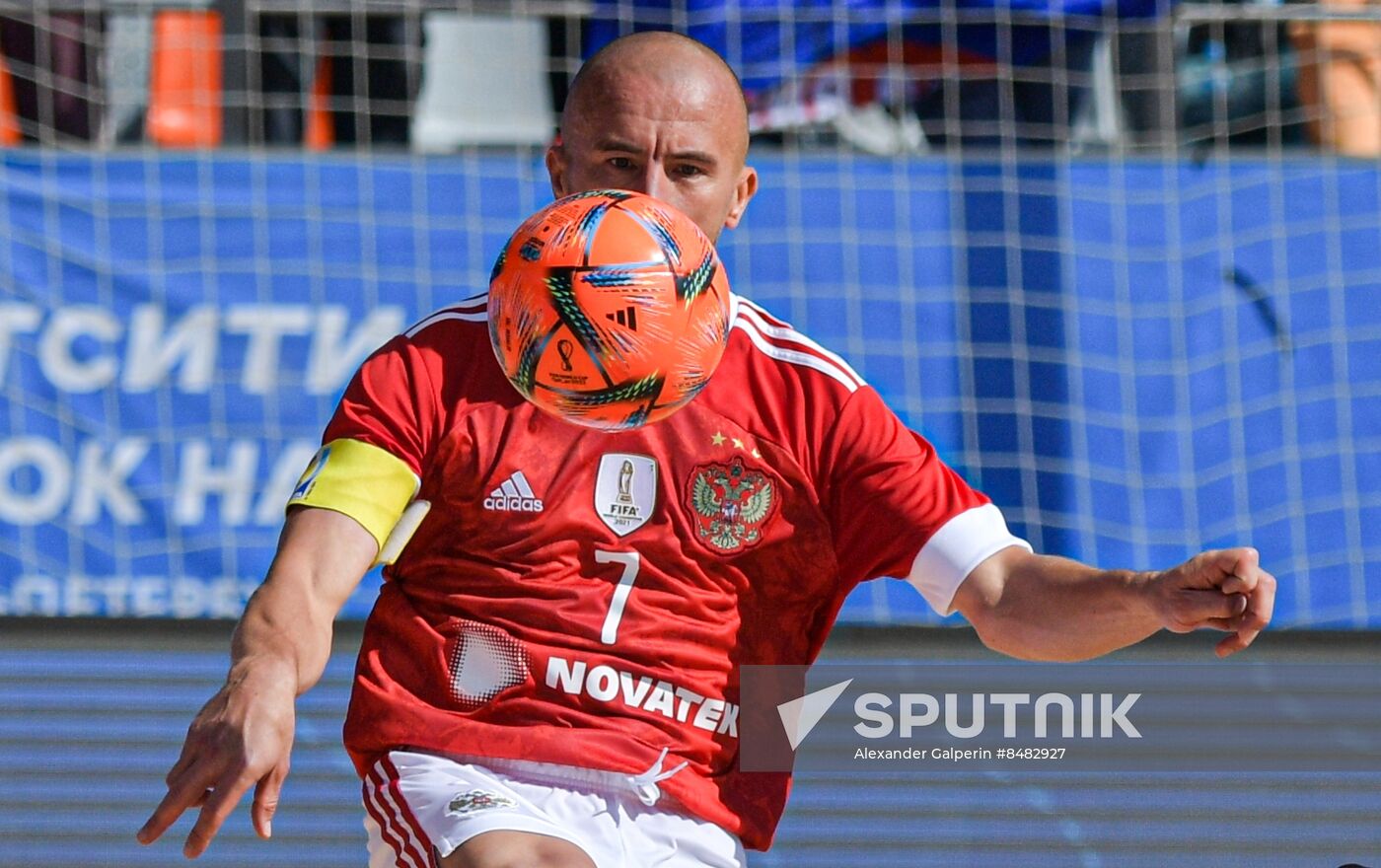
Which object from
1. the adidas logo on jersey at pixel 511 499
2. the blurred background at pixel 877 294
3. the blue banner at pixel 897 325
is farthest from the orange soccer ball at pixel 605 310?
the blue banner at pixel 897 325

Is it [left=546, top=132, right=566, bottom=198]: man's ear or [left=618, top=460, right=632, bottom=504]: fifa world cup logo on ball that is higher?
[left=546, top=132, right=566, bottom=198]: man's ear

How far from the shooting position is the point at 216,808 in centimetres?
213

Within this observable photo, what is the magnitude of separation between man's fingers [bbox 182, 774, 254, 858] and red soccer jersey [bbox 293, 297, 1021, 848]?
0.61 metres

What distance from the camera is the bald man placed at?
2.70m

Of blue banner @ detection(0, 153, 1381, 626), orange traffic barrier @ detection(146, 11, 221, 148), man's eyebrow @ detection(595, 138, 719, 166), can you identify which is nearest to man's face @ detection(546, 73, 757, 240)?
man's eyebrow @ detection(595, 138, 719, 166)

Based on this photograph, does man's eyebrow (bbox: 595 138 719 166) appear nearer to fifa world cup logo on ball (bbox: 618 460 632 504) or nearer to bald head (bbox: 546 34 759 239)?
bald head (bbox: 546 34 759 239)

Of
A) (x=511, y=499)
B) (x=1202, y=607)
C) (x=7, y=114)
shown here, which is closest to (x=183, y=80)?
(x=7, y=114)

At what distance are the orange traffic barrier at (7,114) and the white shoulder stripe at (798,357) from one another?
14.9 ft

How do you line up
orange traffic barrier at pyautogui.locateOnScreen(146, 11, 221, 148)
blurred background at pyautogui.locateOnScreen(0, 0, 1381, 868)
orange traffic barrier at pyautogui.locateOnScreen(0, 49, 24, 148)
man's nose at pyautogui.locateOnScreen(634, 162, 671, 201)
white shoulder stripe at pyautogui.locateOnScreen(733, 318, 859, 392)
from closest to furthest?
man's nose at pyautogui.locateOnScreen(634, 162, 671, 201) < white shoulder stripe at pyautogui.locateOnScreen(733, 318, 859, 392) < blurred background at pyautogui.locateOnScreen(0, 0, 1381, 868) < orange traffic barrier at pyautogui.locateOnScreen(0, 49, 24, 148) < orange traffic barrier at pyautogui.locateOnScreen(146, 11, 221, 148)

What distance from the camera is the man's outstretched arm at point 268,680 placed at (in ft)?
7.13

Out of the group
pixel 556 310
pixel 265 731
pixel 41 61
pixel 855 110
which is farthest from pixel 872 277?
pixel 265 731

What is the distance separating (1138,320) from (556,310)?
397cm

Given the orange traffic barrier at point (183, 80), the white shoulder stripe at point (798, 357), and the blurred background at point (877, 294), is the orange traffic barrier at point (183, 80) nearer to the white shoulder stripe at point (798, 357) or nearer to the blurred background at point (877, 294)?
the blurred background at point (877, 294)

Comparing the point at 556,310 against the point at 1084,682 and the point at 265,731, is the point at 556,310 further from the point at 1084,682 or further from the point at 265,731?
the point at 1084,682
